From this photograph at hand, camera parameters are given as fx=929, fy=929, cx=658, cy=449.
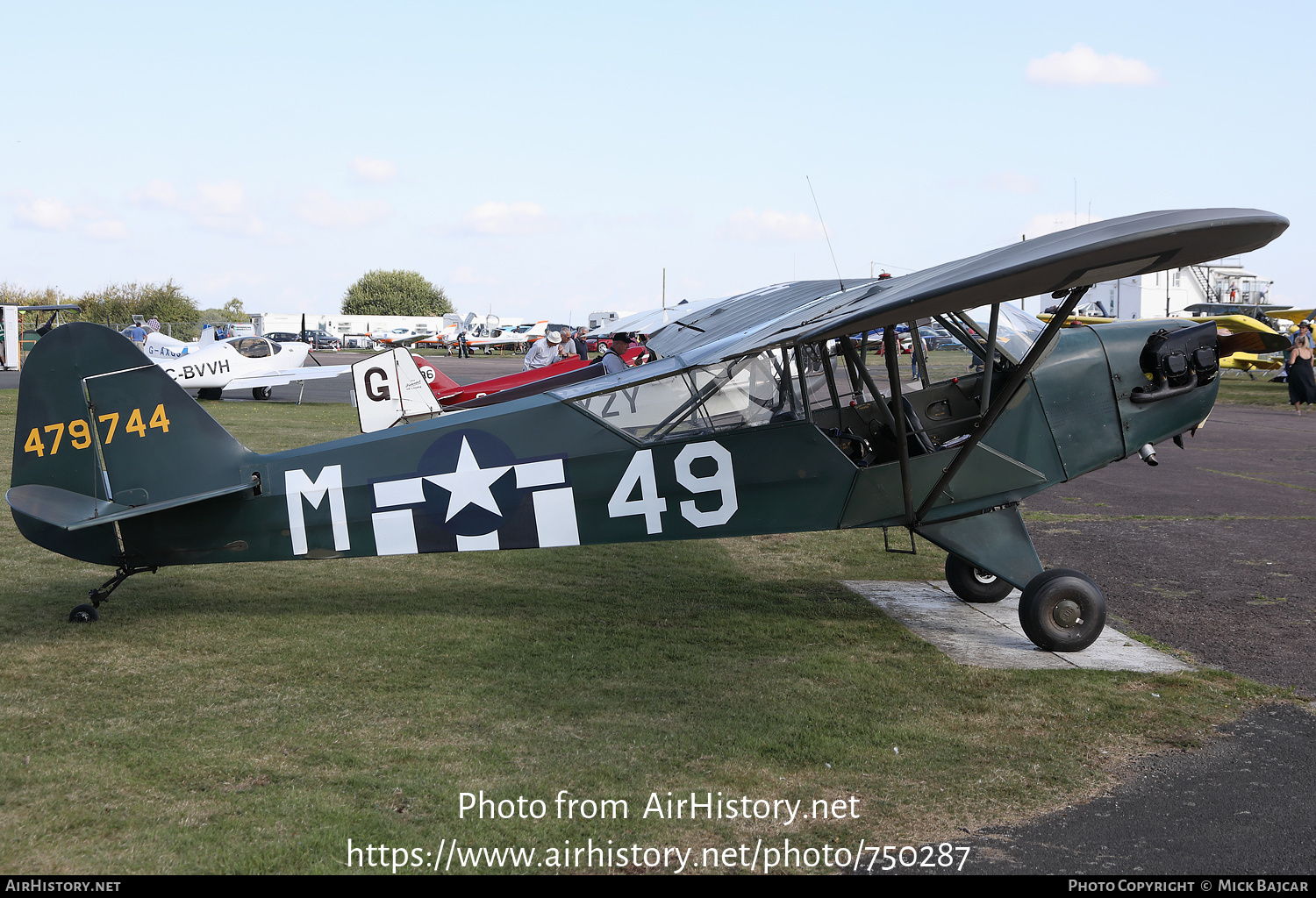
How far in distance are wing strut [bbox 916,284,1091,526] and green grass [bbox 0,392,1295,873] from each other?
3.21 feet

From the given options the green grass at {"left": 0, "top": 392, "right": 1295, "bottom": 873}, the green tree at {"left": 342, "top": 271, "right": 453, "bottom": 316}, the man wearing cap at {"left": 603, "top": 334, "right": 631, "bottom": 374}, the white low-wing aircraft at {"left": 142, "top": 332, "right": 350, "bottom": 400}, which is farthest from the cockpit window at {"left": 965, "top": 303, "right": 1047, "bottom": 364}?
the green tree at {"left": 342, "top": 271, "right": 453, "bottom": 316}

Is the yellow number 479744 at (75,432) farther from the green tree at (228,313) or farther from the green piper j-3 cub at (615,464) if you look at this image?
the green tree at (228,313)

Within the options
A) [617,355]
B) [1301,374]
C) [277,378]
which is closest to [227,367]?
[277,378]

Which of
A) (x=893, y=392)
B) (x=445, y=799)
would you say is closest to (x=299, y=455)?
(x=445, y=799)

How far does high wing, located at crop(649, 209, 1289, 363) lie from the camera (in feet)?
12.6

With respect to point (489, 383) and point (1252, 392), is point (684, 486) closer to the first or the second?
point (489, 383)

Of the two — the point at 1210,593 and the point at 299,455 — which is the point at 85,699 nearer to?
the point at 299,455

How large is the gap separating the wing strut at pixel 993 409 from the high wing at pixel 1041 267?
0.56m

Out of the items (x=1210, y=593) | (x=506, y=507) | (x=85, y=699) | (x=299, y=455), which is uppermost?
(x=299, y=455)

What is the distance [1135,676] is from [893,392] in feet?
6.85

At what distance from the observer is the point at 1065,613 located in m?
5.60

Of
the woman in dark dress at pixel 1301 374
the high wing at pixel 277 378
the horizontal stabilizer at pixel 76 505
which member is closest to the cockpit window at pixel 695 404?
the horizontal stabilizer at pixel 76 505

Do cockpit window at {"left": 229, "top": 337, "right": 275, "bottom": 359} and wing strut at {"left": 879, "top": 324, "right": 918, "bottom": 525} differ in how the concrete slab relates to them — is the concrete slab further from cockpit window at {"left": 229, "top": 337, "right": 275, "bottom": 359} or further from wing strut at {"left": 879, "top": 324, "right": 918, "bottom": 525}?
cockpit window at {"left": 229, "top": 337, "right": 275, "bottom": 359}

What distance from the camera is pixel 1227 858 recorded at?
3.31 m
